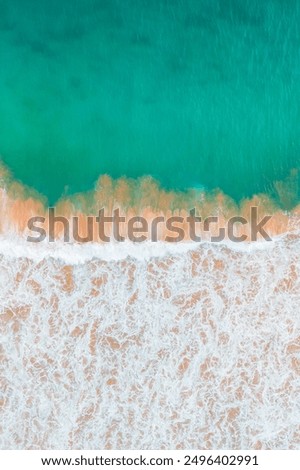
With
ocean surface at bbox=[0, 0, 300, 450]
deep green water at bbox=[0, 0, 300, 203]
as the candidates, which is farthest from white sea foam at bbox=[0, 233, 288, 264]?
deep green water at bbox=[0, 0, 300, 203]

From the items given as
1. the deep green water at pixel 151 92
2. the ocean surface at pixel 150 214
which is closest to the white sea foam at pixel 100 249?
the ocean surface at pixel 150 214

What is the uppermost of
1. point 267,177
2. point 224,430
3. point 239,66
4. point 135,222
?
point 239,66

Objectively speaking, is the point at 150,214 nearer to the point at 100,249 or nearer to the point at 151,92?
the point at 100,249

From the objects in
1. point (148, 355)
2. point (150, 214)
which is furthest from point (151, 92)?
point (148, 355)

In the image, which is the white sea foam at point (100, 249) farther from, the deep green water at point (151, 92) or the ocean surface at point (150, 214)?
the deep green water at point (151, 92)

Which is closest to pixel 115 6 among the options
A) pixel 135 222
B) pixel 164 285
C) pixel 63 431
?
pixel 135 222

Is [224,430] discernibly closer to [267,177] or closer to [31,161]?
[267,177]
